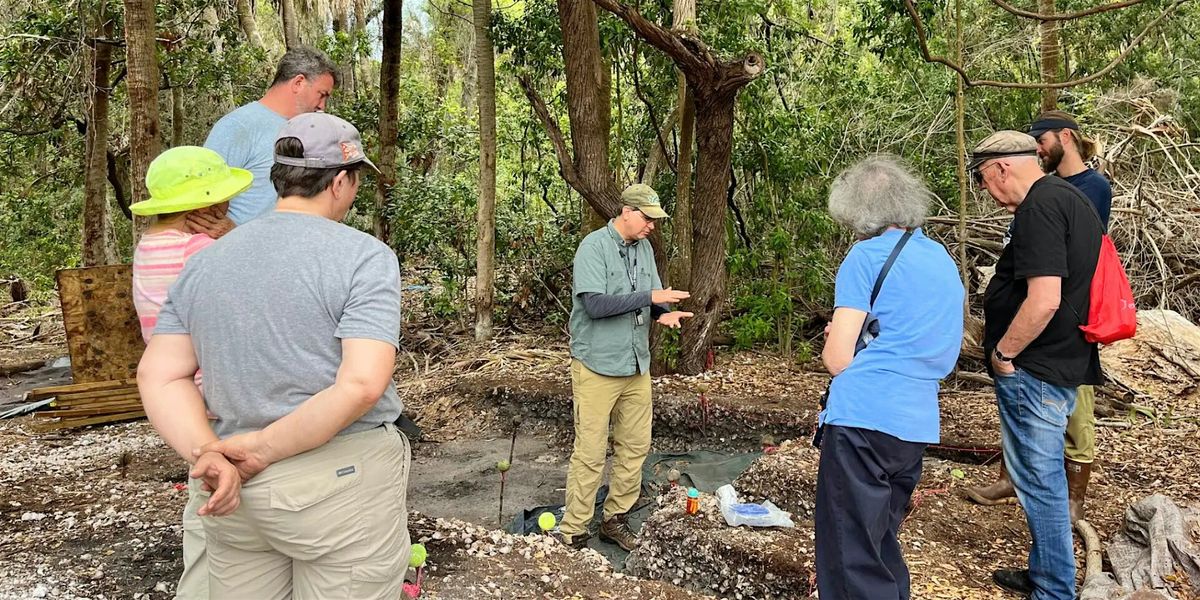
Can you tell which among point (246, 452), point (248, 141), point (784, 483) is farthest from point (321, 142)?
point (784, 483)

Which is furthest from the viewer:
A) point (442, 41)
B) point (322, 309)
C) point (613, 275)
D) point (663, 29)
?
point (442, 41)

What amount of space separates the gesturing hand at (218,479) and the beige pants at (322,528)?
5 cm

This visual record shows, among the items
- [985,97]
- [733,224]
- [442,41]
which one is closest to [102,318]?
[733,224]

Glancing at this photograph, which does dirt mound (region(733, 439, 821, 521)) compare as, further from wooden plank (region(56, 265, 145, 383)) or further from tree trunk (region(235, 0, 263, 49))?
tree trunk (region(235, 0, 263, 49))

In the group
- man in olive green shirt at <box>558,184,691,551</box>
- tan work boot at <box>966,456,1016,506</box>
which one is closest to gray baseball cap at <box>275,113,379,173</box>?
man in olive green shirt at <box>558,184,691,551</box>

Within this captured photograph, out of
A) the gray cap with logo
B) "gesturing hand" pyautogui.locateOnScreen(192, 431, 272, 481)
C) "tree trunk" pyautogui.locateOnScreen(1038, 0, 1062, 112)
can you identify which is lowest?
"gesturing hand" pyautogui.locateOnScreen(192, 431, 272, 481)

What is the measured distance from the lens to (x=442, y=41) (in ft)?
54.9

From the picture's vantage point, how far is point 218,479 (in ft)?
5.58

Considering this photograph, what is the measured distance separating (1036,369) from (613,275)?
192cm

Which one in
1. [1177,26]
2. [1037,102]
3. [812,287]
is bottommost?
[812,287]

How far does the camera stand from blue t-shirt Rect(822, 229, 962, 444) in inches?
97.1

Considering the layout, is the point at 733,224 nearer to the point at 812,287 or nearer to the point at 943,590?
the point at 812,287

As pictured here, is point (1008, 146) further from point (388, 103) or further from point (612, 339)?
point (388, 103)

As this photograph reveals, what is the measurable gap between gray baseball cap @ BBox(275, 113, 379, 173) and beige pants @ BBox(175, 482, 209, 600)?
1.01 metres
